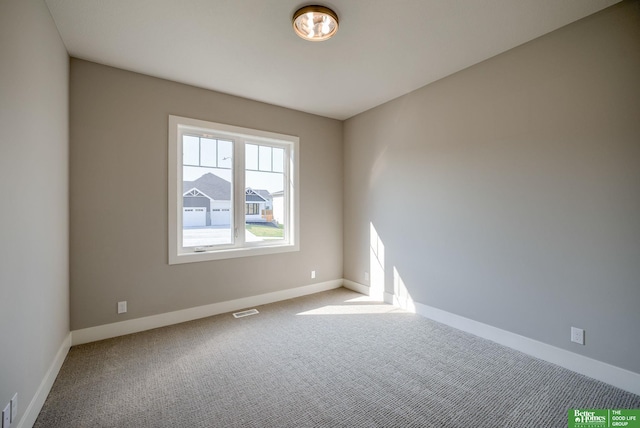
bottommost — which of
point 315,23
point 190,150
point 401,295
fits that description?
point 401,295

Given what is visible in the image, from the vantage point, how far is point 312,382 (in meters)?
2.16

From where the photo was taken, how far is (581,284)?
2.27 metres

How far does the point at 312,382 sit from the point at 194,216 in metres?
2.33

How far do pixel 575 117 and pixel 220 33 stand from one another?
9.74 ft

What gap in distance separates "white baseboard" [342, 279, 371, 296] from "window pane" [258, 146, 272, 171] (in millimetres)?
2178

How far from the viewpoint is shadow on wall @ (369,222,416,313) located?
12.1 feet

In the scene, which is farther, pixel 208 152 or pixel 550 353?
pixel 208 152

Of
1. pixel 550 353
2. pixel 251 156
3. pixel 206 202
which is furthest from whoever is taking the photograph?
pixel 251 156

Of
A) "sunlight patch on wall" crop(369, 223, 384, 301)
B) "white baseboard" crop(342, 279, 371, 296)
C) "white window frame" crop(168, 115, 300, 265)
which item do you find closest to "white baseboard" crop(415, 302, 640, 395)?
"sunlight patch on wall" crop(369, 223, 384, 301)

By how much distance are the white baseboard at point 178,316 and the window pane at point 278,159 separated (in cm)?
178

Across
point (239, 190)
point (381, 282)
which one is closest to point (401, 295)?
point (381, 282)

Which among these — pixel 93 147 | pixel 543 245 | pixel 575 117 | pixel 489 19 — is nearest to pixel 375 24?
pixel 489 19

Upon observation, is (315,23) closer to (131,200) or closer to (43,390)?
(131,200)

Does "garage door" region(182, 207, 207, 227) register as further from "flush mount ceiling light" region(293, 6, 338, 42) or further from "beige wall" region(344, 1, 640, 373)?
"beige wall" region(344, 1, 640, 373)
